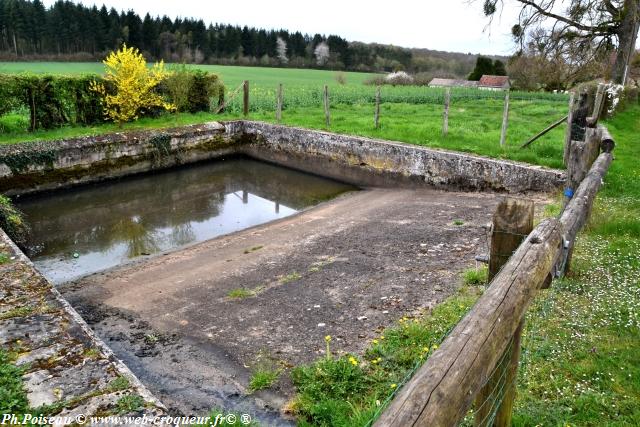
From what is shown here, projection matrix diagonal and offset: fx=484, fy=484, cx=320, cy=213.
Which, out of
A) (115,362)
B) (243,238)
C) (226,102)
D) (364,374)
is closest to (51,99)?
(226,102)

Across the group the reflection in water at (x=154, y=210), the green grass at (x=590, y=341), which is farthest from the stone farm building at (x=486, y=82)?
the green grass at (x=590, y=341)

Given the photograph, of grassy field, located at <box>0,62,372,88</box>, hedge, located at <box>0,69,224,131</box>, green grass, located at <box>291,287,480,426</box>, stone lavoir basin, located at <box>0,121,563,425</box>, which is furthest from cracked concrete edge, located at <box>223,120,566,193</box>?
grassy field, located at <box>0,62,372,88</box>

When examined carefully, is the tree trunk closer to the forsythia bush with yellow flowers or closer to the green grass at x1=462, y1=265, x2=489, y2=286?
the green grass at x1=462, y1=265, x2=489, y2=286

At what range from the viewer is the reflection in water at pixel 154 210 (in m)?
9.98

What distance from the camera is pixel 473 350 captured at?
77.5 inches

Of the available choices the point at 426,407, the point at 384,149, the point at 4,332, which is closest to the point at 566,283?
the point at 426,407

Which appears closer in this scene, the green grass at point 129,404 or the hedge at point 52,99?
the green grass at point 129,404

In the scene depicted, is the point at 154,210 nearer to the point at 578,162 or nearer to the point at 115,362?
the point at 115,362

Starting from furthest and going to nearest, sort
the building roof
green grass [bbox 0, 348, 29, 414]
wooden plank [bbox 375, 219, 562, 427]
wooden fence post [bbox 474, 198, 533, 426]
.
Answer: the building roof < green grass [bbox 0, 348, 29, 414] < wooden fence post [bbox 474, 198, 533, 426] < wooden plank [bbox 375, 219, 562, 427]

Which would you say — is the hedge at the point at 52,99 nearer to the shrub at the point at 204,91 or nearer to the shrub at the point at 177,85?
the shrub at the point at 177,85

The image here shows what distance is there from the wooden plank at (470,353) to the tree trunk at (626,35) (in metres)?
23.4

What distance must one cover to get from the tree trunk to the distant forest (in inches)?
Answer: 1144

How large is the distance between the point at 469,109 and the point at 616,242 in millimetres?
17060

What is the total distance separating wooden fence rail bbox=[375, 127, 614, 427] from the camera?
1.62m
